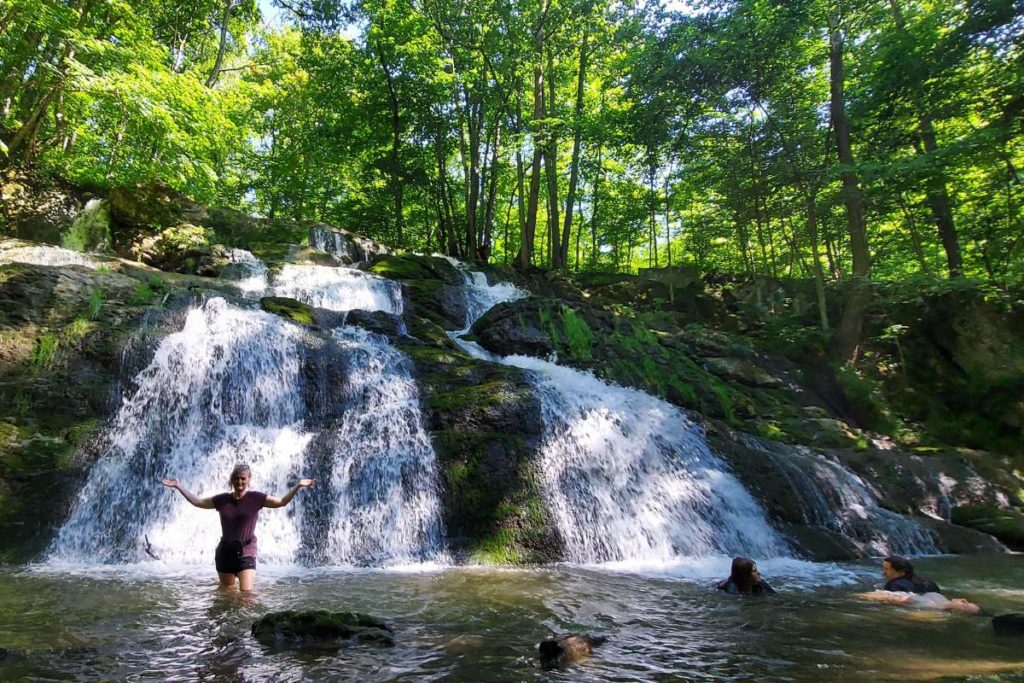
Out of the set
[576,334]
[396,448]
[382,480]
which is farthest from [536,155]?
[382,480]

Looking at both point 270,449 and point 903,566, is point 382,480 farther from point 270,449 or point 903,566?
point 903,566

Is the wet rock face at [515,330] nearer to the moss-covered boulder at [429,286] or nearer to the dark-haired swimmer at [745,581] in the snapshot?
the moss-covered boulder at [429,286]

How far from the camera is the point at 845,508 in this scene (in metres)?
9.83

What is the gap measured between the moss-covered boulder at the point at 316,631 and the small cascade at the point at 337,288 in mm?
11274

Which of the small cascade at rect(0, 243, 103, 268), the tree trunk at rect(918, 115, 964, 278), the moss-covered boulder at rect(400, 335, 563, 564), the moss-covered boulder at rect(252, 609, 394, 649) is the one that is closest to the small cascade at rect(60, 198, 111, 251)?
the small cascade at rect(0, 243, 103, 268)

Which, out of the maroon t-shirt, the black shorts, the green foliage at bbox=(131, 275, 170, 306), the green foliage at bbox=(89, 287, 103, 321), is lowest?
the black shorts

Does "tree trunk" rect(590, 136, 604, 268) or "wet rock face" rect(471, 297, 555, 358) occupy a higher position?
"tree trunk" rect(590, 136, 604, 268)

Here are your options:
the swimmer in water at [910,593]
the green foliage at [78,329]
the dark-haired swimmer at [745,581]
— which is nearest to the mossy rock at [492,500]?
the dark-haired swimmer at [745,581]

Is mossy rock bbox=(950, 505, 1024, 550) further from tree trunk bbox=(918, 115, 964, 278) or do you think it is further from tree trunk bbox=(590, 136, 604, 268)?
tree trunk bbox=(590, 136, 604, 268)

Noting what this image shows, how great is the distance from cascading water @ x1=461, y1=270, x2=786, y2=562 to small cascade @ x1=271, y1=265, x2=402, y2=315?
6.03m

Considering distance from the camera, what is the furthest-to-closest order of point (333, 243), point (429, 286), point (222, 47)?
point (333, 243) → point (222, 47) → point (429, 286)

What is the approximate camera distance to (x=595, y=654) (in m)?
3.86

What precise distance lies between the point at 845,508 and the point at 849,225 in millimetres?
10087

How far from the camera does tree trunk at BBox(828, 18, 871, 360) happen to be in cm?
1595
